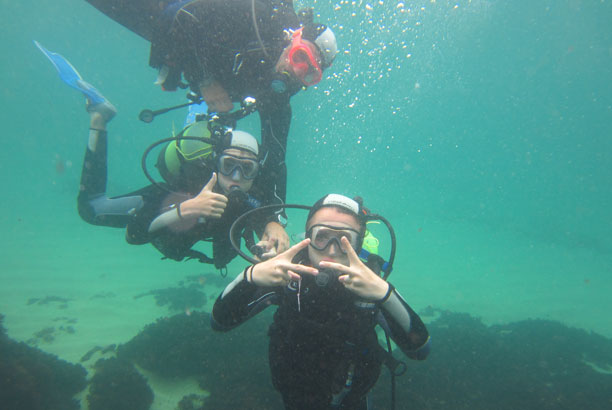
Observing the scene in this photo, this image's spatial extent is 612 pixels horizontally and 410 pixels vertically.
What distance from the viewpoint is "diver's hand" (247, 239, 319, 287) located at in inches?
90.4

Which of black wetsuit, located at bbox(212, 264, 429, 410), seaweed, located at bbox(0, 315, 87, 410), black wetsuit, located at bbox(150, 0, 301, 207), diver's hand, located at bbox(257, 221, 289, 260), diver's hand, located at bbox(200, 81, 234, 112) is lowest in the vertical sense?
seaweed, located at bbox(0, 315, 87, 410)

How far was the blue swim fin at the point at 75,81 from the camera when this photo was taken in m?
5.75

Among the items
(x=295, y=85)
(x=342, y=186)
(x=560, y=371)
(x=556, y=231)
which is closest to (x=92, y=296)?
(x=295, y=85)

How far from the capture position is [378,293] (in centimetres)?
231

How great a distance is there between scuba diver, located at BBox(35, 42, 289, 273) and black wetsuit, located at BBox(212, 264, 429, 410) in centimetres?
88

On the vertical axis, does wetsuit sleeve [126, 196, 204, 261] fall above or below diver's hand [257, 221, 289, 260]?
below

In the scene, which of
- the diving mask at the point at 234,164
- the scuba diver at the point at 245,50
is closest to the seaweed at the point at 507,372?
the diving mask at the point at 234,164

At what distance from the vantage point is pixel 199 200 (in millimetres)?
3506

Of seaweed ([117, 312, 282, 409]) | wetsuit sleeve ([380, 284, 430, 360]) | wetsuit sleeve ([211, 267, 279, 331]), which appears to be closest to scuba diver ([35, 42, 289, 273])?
wetsuit sleeve ([211, 267, 279, 331])

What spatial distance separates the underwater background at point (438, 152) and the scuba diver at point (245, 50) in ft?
22.8

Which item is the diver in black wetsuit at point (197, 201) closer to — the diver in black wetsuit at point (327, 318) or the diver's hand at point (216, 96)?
the diver's hand at point (216, 96)

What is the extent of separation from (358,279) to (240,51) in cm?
399

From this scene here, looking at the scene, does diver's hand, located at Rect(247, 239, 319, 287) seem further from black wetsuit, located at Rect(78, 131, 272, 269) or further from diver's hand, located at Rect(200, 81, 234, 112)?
diver's hand, located at Rect(200, 81, 234, 112)

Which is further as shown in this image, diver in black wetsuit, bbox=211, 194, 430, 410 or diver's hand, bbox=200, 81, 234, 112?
diver's hand, bbox=200, 81, 234, 112
